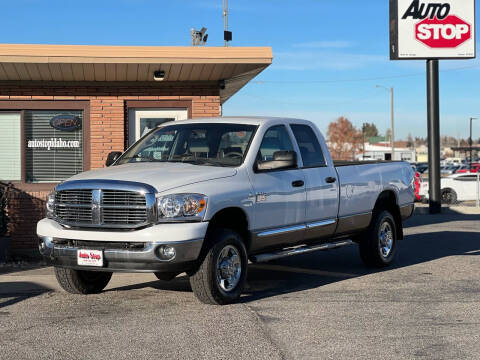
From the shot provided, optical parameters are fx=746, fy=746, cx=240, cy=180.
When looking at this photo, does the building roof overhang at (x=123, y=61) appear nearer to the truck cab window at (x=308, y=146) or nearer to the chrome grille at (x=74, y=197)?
the truck cab window at (x=308, y=146)

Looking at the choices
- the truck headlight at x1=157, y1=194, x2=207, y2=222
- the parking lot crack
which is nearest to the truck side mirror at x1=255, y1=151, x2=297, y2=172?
the truck headlight at x1=157, y1=194, x2=207, y2=222

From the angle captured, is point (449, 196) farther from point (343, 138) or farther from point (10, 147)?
point (343, 138)

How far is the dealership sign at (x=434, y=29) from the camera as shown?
2248cm

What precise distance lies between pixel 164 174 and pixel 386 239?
4.48m

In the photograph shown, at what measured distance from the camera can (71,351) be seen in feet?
19.5

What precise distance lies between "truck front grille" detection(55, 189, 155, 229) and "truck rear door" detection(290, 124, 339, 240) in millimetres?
2518

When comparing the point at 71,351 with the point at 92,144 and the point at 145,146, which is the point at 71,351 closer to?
the point at 145,146

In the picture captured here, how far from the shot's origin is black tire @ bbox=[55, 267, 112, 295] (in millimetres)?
8336

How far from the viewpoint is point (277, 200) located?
853 centimetres

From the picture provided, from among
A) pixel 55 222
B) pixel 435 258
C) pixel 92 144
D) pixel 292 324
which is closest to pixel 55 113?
pixel 92 144

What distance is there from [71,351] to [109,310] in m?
1.72

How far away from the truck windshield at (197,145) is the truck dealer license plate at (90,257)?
1.60 metres

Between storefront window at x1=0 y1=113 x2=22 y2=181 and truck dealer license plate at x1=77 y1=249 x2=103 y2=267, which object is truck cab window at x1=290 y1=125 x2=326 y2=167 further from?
storefront window at x1=0 y1=113 x2=22 y2=181

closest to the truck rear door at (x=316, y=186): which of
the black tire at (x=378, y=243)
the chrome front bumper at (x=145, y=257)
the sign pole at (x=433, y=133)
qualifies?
the black tire at (x=378, y=243)
